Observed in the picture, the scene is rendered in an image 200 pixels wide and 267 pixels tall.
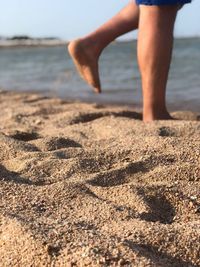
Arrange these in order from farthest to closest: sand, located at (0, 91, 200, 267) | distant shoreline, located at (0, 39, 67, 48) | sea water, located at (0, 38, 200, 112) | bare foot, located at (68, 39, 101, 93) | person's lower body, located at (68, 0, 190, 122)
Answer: distant shoreline, located at (0, 39, 67, 48) → sea water, located at (0, 38, 200, 112) → bare foot, located at (68, 39, 101, 93) → person's lower body, located at (68, 0, 190, 122) → sand, located at (0, 91, 200, 267)

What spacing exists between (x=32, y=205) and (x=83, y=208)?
14 cm

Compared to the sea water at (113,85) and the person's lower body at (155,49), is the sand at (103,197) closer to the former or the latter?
the person's lower body at (155,49)

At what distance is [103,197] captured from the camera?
5.05 ft

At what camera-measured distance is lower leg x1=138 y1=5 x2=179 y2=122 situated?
2.56 metres

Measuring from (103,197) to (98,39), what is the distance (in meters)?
1.58

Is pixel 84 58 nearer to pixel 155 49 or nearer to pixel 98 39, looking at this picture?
pixel 98 39

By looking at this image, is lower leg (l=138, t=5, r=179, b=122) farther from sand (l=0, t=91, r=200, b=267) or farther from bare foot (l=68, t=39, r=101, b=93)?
bare foot (l=68, t=39, r=101, b=93)

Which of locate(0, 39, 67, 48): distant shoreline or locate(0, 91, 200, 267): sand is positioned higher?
locate(0, 91, 200, 267): sand

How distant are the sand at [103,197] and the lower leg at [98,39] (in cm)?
60

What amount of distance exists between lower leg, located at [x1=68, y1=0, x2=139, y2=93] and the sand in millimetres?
604

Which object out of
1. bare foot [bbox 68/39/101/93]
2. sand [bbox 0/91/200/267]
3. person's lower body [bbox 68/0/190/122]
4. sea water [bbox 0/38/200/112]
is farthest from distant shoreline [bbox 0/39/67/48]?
sand [bbox 0/91/200/267]

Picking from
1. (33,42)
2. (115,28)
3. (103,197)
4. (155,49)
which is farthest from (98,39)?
(33,42)

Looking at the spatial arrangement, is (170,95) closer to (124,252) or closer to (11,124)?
(11,124)

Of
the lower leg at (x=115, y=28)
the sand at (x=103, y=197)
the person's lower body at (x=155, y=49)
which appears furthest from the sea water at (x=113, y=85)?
the sand at (x=103, y=197)
